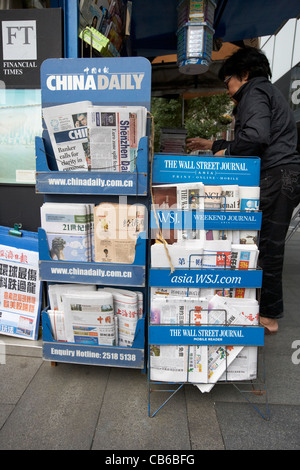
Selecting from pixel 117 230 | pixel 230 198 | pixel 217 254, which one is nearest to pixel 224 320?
pixel 217 254

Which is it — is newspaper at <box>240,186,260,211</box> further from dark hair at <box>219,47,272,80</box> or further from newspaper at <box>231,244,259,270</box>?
dark hair at <box>219,47,272,80</box>

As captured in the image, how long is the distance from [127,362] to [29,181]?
1.64 metres

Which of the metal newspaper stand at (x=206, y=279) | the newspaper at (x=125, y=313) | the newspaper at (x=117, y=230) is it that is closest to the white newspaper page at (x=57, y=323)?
the newspaper at (x=125, y=313)

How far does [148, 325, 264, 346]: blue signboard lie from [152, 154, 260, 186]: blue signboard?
2.77 feet

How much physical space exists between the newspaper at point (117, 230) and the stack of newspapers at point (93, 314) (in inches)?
9.3

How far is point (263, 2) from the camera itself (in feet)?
12.3

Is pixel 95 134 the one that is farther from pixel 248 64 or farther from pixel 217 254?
pixel 248 64

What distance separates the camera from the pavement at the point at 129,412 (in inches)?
63.3

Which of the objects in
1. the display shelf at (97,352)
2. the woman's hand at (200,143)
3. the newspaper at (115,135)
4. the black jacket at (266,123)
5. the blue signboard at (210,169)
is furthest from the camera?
the woman's hand at (200,143)

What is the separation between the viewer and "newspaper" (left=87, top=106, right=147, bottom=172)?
1767 millimetres

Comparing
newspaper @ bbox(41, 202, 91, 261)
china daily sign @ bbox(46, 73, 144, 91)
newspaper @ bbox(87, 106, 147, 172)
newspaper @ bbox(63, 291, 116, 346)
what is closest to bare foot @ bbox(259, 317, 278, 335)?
newspaper @ bbox(63, 291, 116, 346)

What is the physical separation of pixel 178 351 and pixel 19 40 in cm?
250

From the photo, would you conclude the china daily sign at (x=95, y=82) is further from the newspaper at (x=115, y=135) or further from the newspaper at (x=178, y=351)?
the newspaper at (x=178, y=351)

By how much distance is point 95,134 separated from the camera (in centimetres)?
181
